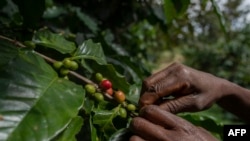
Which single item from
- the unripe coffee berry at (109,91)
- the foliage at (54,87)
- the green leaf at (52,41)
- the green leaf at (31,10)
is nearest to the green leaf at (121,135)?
the foliage at (54,87)

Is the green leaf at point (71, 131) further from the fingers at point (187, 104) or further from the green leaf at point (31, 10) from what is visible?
the green leaf at point (31, 10)

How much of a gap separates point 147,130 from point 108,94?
17 centimetres

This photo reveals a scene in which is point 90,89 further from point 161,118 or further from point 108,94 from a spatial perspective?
point 161,118

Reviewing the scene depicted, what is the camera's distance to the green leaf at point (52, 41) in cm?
98

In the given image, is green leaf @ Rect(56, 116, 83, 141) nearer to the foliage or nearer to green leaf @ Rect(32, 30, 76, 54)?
the foliage

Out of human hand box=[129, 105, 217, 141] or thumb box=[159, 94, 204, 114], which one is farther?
thumb box=[159, 94, 204, 114]

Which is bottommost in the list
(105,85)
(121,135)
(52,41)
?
(121,135)

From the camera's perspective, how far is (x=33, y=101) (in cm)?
73

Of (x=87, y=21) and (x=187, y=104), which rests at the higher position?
(x=87, y=21)

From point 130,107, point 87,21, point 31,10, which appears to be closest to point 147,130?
point 130,107

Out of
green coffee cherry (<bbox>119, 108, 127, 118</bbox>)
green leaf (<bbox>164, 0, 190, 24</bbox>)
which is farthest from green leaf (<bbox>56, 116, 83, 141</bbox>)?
green leaf (<bbox>164, 0, 190, 24</bbox>)

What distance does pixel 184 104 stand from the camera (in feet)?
3.13

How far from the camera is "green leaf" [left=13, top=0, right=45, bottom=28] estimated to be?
1.21m

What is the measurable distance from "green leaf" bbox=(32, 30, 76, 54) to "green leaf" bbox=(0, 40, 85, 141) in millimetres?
133
